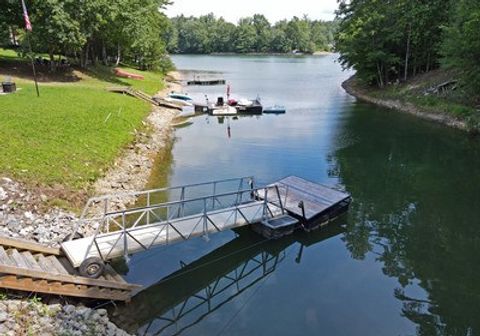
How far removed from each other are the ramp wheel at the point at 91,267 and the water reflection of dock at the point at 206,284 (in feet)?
4.07

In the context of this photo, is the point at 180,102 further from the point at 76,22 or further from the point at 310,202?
the point at 310,202

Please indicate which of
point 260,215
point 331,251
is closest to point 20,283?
point 260,215

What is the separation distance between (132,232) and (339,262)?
7.69 m

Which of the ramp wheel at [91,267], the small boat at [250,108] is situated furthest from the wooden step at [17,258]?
the small boat at [250,108]

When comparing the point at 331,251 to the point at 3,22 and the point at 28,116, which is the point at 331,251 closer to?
the point at 28,116

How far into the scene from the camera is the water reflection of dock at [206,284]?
12438mm

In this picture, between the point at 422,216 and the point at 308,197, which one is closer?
the point at 308,197

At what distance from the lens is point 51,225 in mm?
15211

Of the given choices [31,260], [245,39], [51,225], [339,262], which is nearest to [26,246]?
[31,260]

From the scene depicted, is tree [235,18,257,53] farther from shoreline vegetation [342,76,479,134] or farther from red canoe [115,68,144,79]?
red canoe [115,68,144,79]

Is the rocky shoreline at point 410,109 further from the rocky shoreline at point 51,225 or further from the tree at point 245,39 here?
the tree at point 245,39

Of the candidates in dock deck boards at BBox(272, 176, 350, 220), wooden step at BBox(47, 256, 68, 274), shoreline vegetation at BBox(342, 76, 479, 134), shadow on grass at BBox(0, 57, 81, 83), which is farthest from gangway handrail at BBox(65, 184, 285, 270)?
shadow on grass at BBox(0, 57, 81, 83)

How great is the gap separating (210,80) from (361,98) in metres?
29.5

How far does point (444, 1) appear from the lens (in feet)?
168
